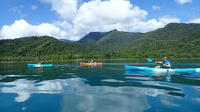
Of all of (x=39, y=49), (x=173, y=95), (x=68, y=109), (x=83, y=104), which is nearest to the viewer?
(x=68, y=109)

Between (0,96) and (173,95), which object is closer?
(173,95)

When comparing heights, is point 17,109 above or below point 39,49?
below

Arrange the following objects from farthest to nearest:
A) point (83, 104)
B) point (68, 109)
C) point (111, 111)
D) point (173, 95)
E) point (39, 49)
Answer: point (39, 49)
point (173, 95)
point (83, 104)
point (68, 109)
point (111, 111)

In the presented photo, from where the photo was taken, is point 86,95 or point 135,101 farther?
point 86,95

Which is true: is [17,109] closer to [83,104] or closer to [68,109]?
[68,109]

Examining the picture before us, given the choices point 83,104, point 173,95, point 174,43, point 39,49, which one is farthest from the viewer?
point 39,49

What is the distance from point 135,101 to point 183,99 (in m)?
3.03

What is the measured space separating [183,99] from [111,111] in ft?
16.5

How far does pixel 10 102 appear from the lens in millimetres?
11375

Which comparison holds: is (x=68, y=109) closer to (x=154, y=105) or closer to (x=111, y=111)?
(x=111, y=111)

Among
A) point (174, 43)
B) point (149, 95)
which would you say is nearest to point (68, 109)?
point (149, 95)

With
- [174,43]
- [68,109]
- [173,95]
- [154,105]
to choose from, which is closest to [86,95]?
[68,109]

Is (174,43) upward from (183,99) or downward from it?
upward

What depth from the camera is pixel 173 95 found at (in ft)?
40.3
